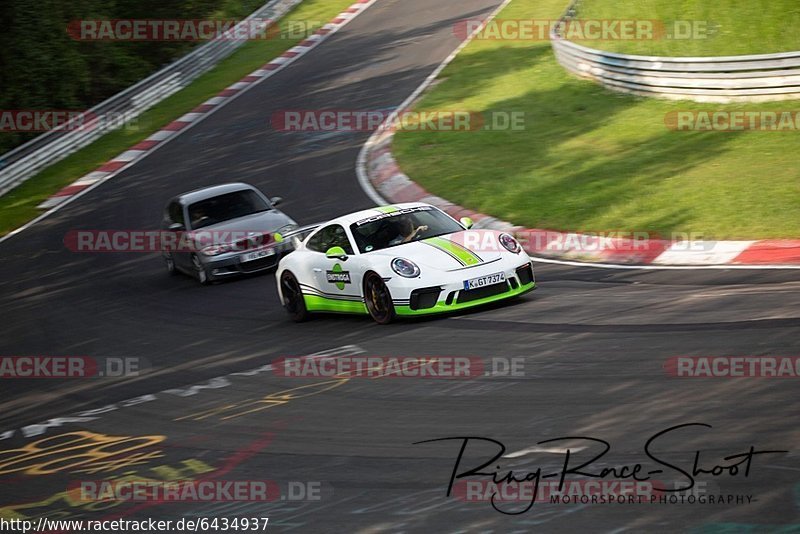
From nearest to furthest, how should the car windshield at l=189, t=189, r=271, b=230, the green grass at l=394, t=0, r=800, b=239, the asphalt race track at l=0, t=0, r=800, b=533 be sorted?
the asphalt race track at l=0, t=0, r=800, b=533 → the green grass at l=394, t=0, r=800, b=239 → the car windshield at l=189, t=189, r=271, b=230

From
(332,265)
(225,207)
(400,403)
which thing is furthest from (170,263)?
(400,403)

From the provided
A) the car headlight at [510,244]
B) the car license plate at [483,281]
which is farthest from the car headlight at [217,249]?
the car license plate at [483,281]

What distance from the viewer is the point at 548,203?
16.7 meters

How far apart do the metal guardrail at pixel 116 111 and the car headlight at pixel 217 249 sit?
11.4m

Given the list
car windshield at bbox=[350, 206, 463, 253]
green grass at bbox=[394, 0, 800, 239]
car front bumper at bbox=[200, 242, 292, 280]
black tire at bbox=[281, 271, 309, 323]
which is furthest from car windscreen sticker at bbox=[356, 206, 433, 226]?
car front bumper at bbox=[200, 242, 292, 280]

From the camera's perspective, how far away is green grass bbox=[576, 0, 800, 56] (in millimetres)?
20859

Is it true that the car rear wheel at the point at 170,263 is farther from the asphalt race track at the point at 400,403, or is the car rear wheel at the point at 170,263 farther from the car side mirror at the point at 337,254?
the car side mirror at the point at 337,254

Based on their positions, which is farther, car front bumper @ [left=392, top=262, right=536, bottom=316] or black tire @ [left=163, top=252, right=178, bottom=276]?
black tire @ [left=163, top=252, right=178, bottom=276]

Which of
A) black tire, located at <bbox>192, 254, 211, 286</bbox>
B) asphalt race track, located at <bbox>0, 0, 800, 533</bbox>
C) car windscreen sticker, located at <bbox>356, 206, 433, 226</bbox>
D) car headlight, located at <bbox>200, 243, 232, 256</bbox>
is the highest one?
car windscreen sticker, located at <bbox>356, 206, 433, 226</bbox>

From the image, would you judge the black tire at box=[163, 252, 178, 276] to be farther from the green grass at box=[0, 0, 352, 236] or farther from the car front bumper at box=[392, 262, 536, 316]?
the car front bumper at box=[392, 262, 536, 316]

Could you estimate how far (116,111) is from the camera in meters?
30.2

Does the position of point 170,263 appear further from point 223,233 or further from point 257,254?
point 257,254

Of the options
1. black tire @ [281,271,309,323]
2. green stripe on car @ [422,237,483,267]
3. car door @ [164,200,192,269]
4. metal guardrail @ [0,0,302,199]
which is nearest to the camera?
green stripe on car @ [422,237,483,267]

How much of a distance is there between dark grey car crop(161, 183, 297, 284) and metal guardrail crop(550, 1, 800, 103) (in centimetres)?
789
